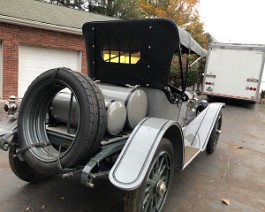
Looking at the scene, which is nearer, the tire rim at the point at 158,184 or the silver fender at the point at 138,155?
the silver fender at the point at 138,155

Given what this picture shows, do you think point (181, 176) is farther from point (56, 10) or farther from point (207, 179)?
point (56, 10)

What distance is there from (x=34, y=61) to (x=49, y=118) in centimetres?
787

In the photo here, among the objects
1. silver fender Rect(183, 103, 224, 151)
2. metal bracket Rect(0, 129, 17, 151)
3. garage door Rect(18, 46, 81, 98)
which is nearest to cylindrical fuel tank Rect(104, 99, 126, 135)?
metal bracket Rect(0, 129, 17, 151)

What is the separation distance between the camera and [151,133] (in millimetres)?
2855

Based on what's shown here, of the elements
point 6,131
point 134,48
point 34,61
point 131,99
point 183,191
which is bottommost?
point 183,191

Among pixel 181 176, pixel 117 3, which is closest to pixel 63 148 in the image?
pixel 181 176

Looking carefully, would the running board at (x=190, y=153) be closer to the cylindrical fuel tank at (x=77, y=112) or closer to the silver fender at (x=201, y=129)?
the silver fender at (x=201, y=129)

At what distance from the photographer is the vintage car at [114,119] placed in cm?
274

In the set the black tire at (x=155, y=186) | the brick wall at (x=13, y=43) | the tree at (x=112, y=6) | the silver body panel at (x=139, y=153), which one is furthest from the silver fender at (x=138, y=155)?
the tree at (x=112, y=6)

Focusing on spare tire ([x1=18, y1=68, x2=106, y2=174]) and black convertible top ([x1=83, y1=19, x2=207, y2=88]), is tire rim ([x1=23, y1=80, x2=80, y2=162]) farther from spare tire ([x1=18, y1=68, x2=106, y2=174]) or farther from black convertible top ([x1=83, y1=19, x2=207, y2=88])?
black convertible top ([x1=83, y1=19, x2=207, y2=88])

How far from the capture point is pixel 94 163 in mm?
2709

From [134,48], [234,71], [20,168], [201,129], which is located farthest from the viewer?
[234,71]

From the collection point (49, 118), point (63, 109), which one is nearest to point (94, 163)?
point (63, 109)

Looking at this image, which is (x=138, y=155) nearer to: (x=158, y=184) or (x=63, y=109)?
(x=158, y=184)
